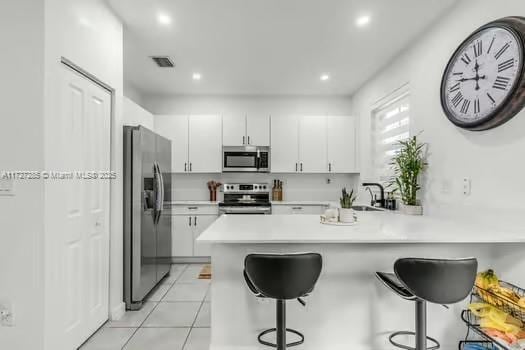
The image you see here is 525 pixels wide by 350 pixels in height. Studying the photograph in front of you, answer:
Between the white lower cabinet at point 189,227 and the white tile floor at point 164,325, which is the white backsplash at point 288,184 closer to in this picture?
the white lower cabinet at point 189,227

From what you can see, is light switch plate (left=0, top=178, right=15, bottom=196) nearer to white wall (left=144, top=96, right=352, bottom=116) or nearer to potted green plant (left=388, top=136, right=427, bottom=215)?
potted green plant (left=388, top=136, right=427, bottom=215)

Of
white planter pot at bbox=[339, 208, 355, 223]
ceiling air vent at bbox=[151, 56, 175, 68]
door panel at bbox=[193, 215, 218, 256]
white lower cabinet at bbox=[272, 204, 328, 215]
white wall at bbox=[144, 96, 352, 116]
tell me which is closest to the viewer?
white planter pot at bbox=[339, 208, 355, 223]

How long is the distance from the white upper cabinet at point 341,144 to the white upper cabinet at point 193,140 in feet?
5.90

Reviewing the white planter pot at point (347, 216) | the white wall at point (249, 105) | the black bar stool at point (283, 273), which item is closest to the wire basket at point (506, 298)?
the white planter pot at point (347, 216)

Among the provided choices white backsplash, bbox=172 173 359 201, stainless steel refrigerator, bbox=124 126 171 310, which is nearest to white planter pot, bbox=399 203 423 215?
white backsplash, bbox=172 173 359 201

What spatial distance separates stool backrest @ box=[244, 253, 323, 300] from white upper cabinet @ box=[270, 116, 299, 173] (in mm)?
3335

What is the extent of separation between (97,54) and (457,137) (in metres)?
3.02

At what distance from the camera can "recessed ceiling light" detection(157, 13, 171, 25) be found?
2681mm

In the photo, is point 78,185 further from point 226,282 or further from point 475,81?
point 475,81

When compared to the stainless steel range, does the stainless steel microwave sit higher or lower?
higher

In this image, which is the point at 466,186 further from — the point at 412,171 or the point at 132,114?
the point at 132,114

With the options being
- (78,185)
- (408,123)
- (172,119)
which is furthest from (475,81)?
(172,119)

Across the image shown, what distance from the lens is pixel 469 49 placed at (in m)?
2.31

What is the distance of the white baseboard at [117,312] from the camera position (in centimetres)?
269
